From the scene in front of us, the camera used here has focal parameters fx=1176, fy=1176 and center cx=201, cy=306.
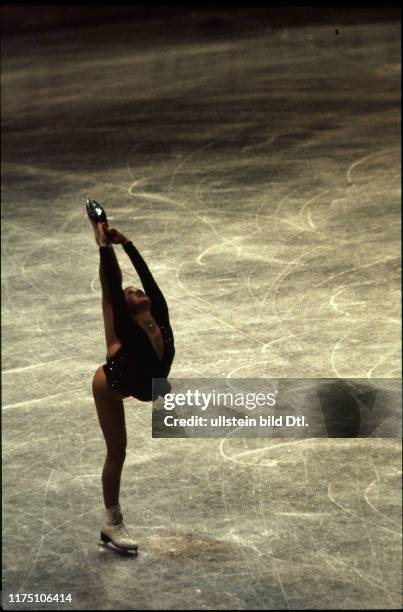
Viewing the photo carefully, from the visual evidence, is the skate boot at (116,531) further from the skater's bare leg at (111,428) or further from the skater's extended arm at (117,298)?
the skater's extended arm at (117,298)

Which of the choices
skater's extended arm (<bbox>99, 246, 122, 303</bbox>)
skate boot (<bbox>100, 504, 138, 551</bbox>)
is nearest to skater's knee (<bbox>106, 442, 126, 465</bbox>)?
skate boot (<bbox>100, 504, 138, 551</bbox>)

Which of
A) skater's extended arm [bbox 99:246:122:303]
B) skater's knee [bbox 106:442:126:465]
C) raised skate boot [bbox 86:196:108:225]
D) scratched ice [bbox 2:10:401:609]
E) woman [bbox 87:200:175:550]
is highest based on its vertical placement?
raised skate boot [bbox 86:196:108:225]

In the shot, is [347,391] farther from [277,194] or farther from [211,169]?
[211,169]

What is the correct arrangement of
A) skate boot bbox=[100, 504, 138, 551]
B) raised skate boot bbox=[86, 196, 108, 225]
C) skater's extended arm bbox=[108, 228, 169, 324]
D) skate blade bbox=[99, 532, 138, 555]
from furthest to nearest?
1. skate blade bbox=[99, 532, 138, 555]
2. skate boot bbox=[100, 504, 138, 551]
3. skater's extended arm bbox=[108, 228, 169, 324]
4. raised skate boot bbox=[86, 196, 108, 225]

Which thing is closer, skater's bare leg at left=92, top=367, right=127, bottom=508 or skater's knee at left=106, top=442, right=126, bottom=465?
skater's bare leg at left=92, top=367, right=127, bottom=508

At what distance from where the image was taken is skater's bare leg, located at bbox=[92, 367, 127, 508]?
3.53m

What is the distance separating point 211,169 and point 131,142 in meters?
2.14

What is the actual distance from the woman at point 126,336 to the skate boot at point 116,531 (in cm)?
43

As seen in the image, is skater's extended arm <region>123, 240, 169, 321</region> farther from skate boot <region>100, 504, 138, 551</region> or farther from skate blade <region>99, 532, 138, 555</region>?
skate blade <region>99, 532, 138, 555</region>

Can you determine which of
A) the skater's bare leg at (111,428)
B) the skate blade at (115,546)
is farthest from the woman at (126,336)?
the skate blade at (115,546)

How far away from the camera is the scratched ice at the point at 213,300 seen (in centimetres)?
557

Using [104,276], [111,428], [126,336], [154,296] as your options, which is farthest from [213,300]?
[104,276]

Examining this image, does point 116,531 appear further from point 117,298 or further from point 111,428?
point 117,298

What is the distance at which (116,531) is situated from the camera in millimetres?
4148
